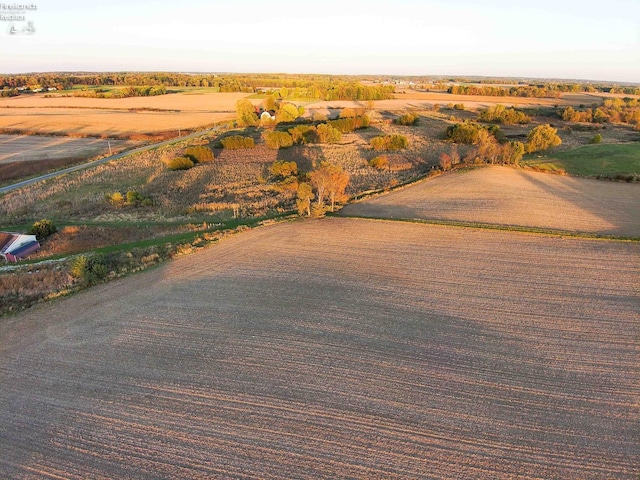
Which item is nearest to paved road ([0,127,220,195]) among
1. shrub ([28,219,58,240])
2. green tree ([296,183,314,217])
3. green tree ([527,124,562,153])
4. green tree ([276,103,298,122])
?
green tree ([276,103,298,122])

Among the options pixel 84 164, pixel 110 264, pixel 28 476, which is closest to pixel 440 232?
pixel 110 264

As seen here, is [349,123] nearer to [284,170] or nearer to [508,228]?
[284,170]

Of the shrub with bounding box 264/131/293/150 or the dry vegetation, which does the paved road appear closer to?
the dry vegetation

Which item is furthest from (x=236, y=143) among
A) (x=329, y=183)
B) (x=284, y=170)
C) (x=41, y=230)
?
(x=41, y=230)

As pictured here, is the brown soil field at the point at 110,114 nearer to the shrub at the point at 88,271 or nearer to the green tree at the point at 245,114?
the green tree at the point at 245,114

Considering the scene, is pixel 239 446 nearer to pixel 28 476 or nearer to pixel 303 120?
pixel 28 476

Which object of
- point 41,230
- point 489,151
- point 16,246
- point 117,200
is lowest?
point 16,246
